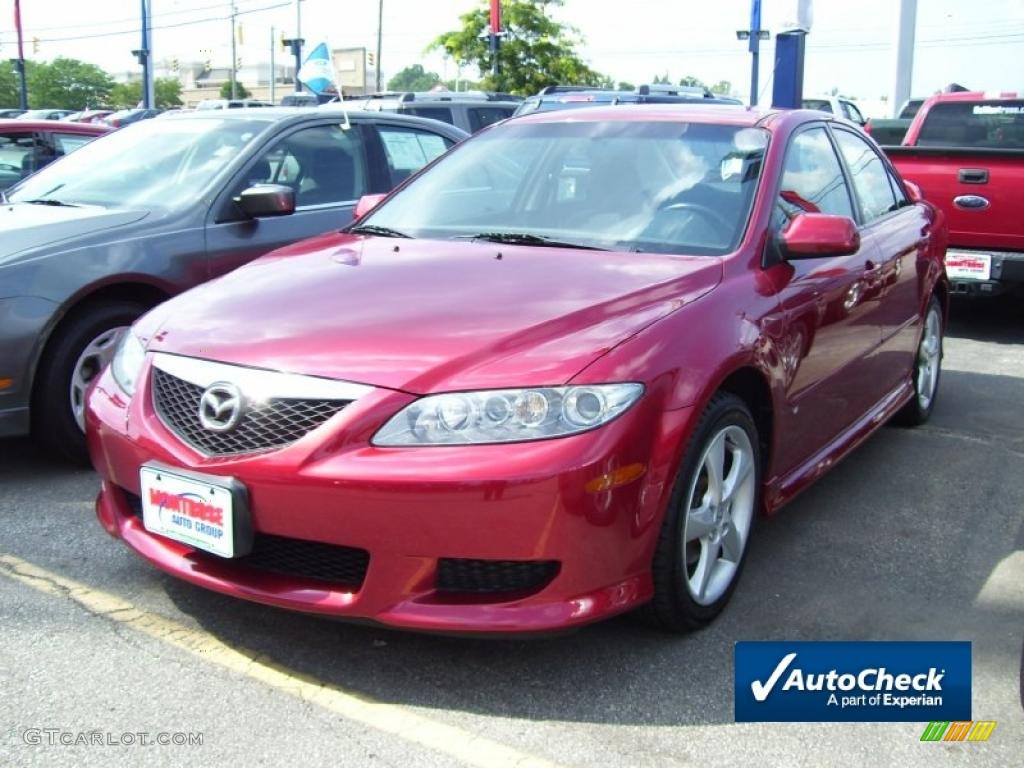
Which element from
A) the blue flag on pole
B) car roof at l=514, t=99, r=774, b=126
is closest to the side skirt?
car roof at l=514, t=99, r=774, b=126

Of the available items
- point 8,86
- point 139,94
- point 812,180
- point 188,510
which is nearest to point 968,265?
point 812,180

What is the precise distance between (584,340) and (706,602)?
91 cm

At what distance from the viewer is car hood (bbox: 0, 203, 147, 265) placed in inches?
177

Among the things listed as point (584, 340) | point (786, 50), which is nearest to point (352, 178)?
point (584, 340)

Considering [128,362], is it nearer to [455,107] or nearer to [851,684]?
[851,684]

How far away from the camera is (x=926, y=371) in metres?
5.65

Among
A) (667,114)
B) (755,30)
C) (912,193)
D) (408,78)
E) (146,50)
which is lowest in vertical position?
(912,193)

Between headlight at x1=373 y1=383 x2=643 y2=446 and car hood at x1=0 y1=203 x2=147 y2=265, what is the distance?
2.49m

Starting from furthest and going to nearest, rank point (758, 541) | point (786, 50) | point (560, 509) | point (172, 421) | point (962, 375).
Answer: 1. point (786, 50)
2. point (962, 375)
3. point (758, 541)
4. point (172, 421)
5. point (560, 509)

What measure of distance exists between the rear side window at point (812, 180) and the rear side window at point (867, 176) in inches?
7.0

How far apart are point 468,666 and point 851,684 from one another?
103 cm

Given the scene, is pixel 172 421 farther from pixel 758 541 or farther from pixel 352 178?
pixel 352 178

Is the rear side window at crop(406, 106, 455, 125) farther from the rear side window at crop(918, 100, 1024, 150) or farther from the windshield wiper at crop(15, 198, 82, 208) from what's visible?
the windshield wiper at crop(15, 198, 82, 208)

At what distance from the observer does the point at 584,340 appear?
2.89m
